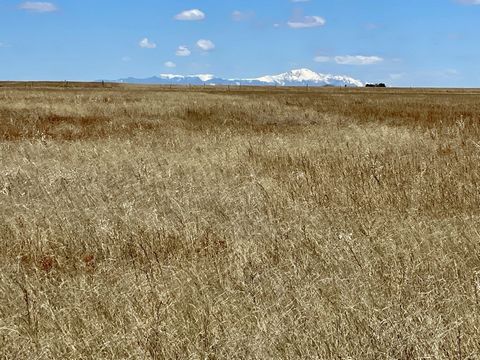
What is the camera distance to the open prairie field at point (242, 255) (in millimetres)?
2797

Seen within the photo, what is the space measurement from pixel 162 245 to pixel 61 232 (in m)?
1.25

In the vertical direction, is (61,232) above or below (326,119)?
below

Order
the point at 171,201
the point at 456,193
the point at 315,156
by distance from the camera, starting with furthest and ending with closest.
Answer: the point at 315,156 → the point at 171,201 → the point at 456,193

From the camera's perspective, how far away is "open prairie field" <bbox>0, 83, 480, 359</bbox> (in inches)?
110

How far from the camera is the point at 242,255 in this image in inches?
165

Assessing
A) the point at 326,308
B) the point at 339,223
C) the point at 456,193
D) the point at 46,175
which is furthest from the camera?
the point at 46,175

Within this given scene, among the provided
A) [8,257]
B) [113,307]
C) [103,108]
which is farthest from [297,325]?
[103,108]

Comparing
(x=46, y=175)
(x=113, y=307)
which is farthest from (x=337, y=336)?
(x=46, y=175)

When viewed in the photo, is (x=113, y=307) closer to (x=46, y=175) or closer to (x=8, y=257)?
(x=8, y=257)

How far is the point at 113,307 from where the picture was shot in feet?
10.9

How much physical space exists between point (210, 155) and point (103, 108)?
43.8 ft

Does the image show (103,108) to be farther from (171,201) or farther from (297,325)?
(297,325)

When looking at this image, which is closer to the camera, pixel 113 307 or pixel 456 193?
pixel 113 307

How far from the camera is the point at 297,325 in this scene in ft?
9.45
